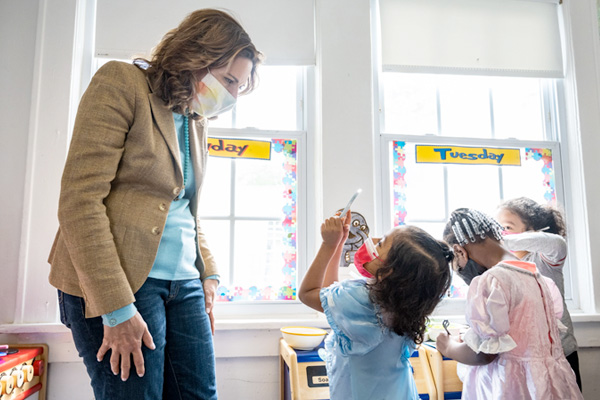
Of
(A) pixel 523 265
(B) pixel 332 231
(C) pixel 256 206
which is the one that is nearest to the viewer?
(B) pixel 332 231

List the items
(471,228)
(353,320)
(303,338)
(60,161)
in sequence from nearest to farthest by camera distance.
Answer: (353,320) → (471,228) → (303,338) → (60,161)

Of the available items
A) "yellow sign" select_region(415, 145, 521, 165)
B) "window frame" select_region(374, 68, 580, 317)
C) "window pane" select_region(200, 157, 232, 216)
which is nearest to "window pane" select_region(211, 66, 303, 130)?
"window pane" select_region(200, 157, 232, 216)

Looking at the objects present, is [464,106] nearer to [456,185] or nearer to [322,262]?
[456,185]

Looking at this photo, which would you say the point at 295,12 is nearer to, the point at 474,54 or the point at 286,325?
the point at 474,54

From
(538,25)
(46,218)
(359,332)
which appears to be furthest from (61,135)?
(538,25)

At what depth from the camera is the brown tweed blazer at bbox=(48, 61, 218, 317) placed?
32.5 inches

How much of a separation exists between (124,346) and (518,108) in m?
2.48

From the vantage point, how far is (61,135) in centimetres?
195

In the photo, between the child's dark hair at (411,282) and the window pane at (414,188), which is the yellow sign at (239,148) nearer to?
the window pane at (414,188)

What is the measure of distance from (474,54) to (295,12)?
1.01 m

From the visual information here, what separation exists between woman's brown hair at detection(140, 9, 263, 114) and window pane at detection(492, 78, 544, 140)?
1.90 metres

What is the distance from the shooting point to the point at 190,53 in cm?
104

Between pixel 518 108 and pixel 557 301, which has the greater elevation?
pixel 518 108

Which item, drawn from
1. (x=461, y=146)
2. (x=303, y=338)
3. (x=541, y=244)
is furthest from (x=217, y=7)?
(x=541, y=244)
